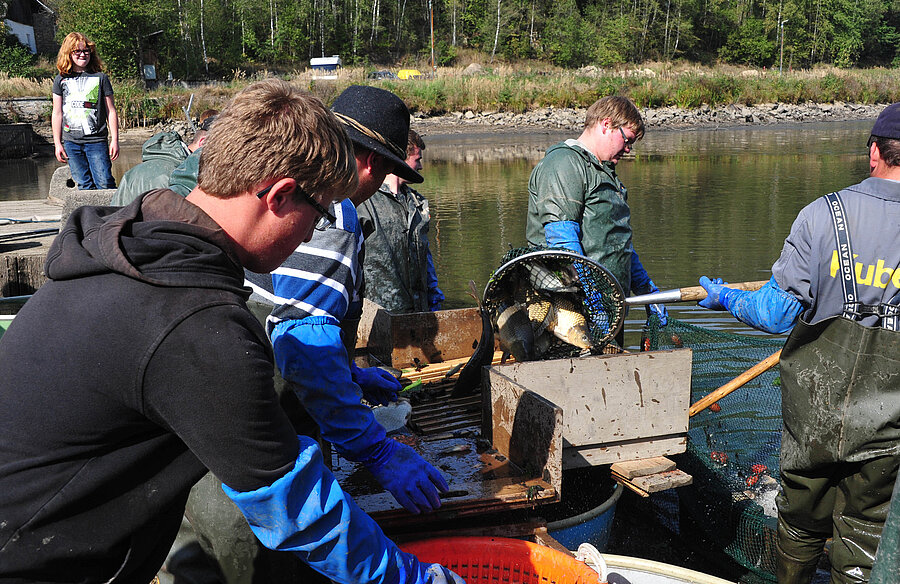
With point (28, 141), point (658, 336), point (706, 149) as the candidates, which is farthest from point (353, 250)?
point (28, 141)

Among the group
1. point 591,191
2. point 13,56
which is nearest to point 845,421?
point 591,191

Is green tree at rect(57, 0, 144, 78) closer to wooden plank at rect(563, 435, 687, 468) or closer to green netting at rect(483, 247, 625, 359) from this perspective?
A: green netting at rect(483, 247, 625, 359)

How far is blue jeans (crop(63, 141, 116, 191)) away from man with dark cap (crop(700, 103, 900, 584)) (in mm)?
6111

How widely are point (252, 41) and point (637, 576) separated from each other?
190ft

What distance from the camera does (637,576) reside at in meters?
2.80

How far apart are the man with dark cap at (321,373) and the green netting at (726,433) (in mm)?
2235

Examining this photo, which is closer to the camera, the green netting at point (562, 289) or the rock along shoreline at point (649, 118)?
the green netting at point (562, 289)

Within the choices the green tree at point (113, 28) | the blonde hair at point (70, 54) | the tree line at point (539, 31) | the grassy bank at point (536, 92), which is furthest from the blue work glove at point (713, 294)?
the tree line at point (539, 31)

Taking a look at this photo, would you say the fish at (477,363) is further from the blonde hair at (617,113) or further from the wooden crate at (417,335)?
the blonde hair at (617,113)

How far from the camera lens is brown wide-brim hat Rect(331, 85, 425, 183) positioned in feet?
8.04

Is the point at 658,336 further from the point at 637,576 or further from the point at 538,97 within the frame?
the point at 538,97

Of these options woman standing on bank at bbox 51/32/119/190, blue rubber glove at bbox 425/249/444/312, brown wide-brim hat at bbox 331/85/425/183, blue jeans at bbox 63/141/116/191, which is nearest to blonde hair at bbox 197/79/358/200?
brown wide-brim hat at bbox 331/85/425/183

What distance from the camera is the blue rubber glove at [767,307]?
318 cm

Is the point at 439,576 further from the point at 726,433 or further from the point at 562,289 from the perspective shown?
the point at 726,433
